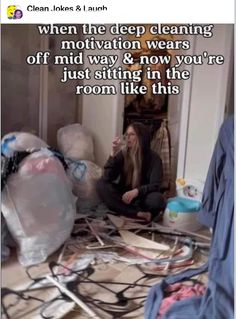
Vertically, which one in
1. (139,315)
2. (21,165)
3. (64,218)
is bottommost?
(139,315)

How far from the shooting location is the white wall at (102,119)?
126 centimetres

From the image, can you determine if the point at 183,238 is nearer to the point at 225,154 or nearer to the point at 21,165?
the point at 225,154

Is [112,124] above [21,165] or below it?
above

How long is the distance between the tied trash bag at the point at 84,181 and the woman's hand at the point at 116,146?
0.13 m

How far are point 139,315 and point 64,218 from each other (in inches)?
19.2

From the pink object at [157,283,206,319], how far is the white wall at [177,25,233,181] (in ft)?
1.98

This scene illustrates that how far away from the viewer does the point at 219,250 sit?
105 cm

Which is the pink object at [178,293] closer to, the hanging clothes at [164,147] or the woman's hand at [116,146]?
the hanging clothes at [164,147]

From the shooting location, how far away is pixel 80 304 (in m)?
1.14

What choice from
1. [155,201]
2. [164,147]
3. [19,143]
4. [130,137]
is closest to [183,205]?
[155,201]

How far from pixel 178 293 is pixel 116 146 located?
2.63 feet
